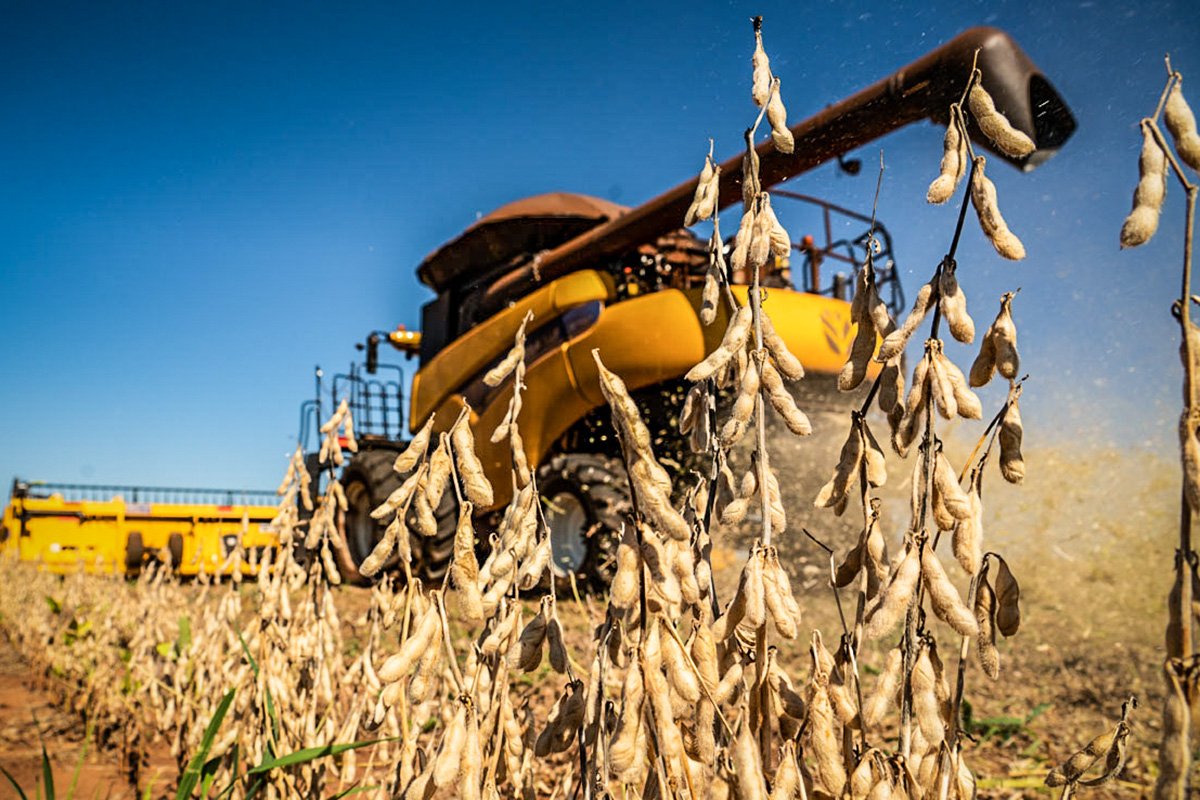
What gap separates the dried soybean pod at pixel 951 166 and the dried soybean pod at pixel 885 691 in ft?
1.50

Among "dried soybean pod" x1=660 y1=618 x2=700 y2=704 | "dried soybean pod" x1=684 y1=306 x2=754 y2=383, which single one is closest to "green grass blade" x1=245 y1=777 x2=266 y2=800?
"dried soybean pod" x1=660 y1=618 x2=700 y2=704

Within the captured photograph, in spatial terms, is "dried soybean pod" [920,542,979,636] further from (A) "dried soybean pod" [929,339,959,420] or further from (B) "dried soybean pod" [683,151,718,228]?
(B) "dried soybean pod" [683,151,718,228]

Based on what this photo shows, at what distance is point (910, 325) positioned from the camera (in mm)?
855

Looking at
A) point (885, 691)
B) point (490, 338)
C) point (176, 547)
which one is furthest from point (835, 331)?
point (176, 547)

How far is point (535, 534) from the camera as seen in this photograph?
1011mm

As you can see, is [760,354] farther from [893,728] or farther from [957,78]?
[957,78]

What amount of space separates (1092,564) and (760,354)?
216 inches

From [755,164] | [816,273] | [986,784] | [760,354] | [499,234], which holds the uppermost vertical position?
[499,234]

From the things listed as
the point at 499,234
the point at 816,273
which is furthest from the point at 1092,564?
the point at 499,234

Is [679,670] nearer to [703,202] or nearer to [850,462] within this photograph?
[850,462]

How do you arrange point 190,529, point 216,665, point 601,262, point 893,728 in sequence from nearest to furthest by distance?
point 216,665, point 893,728, point 601,262, point 190,529

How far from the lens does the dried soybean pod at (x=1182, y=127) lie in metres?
0.65

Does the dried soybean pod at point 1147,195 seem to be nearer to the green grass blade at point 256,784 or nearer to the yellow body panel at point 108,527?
the green grass blade at point 256,784

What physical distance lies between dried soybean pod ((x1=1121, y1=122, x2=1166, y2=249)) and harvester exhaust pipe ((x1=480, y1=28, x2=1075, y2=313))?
0.29m
